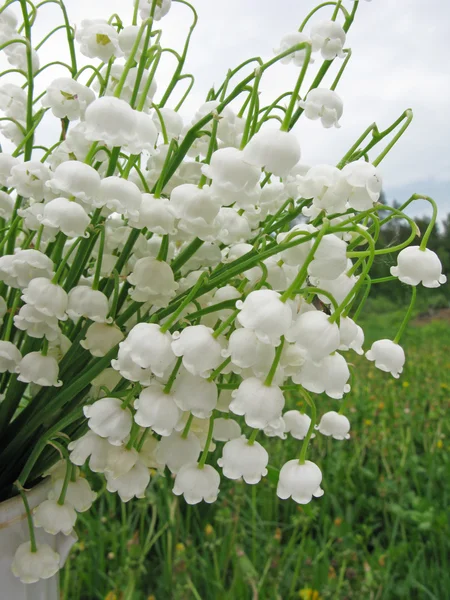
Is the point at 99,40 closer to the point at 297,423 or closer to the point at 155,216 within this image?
the point at 155,216

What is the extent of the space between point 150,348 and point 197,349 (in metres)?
0.03

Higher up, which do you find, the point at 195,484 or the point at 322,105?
the point at 322,105

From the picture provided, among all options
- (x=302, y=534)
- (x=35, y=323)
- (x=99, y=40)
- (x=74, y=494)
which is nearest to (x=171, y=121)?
(x=99, y=40)

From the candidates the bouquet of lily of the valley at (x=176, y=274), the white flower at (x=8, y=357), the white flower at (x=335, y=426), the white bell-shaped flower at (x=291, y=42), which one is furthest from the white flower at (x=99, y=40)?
the white flower at (x=335, y=426)

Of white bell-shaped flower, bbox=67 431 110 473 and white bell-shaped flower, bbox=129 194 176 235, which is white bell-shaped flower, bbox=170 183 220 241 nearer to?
white bell-shaped flower, bbox=129 194 176 235

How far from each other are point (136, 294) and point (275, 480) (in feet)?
0.77

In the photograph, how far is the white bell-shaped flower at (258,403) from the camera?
319mm

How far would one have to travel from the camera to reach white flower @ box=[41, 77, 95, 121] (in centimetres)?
Answer: 40

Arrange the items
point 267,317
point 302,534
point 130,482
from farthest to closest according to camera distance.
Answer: point 302,534, point 130,482, point 267,317

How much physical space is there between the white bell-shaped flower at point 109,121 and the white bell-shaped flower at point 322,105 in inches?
4.4

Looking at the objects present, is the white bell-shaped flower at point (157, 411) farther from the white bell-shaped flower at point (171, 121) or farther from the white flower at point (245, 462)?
the white bell-shaped flower at point (171, 121)

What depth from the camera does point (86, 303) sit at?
366 millimetres

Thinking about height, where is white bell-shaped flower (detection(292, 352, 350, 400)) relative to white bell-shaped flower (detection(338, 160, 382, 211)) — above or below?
below

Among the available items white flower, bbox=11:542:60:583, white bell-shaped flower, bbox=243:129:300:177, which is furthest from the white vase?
white bell-shaped flower, bbox=243:129:300:177
